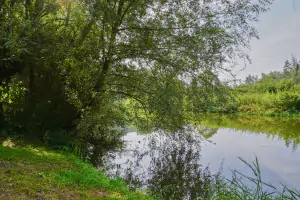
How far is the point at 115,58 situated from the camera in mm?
6684

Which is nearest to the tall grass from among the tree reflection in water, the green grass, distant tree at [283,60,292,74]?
the tree reflection in water

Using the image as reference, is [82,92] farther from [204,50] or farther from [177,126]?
[204,50]

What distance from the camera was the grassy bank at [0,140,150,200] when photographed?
9.74 ft

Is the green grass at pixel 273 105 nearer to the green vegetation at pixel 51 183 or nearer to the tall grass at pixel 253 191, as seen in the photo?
the tall grass at pixel 253 191

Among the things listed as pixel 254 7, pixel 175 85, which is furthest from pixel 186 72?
pixel 254 7

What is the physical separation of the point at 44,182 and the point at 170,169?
3944 mm

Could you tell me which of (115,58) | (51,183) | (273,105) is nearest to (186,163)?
(115,58)

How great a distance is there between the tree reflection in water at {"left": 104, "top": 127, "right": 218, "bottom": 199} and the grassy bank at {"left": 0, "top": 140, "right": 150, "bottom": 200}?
1494 millimetres

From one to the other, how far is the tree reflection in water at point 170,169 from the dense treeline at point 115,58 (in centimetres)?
87

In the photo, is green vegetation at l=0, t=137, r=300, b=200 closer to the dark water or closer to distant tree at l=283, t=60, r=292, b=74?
the dark water

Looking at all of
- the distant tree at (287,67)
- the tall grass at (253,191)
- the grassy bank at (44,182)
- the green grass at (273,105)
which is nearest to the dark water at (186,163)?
the tall grass at (253,191)

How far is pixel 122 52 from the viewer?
20.9 ft

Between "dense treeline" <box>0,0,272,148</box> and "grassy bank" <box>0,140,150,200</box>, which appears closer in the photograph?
"grassy bank" <box>0,140,150,200</box>

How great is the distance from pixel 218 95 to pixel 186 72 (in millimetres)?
1055
